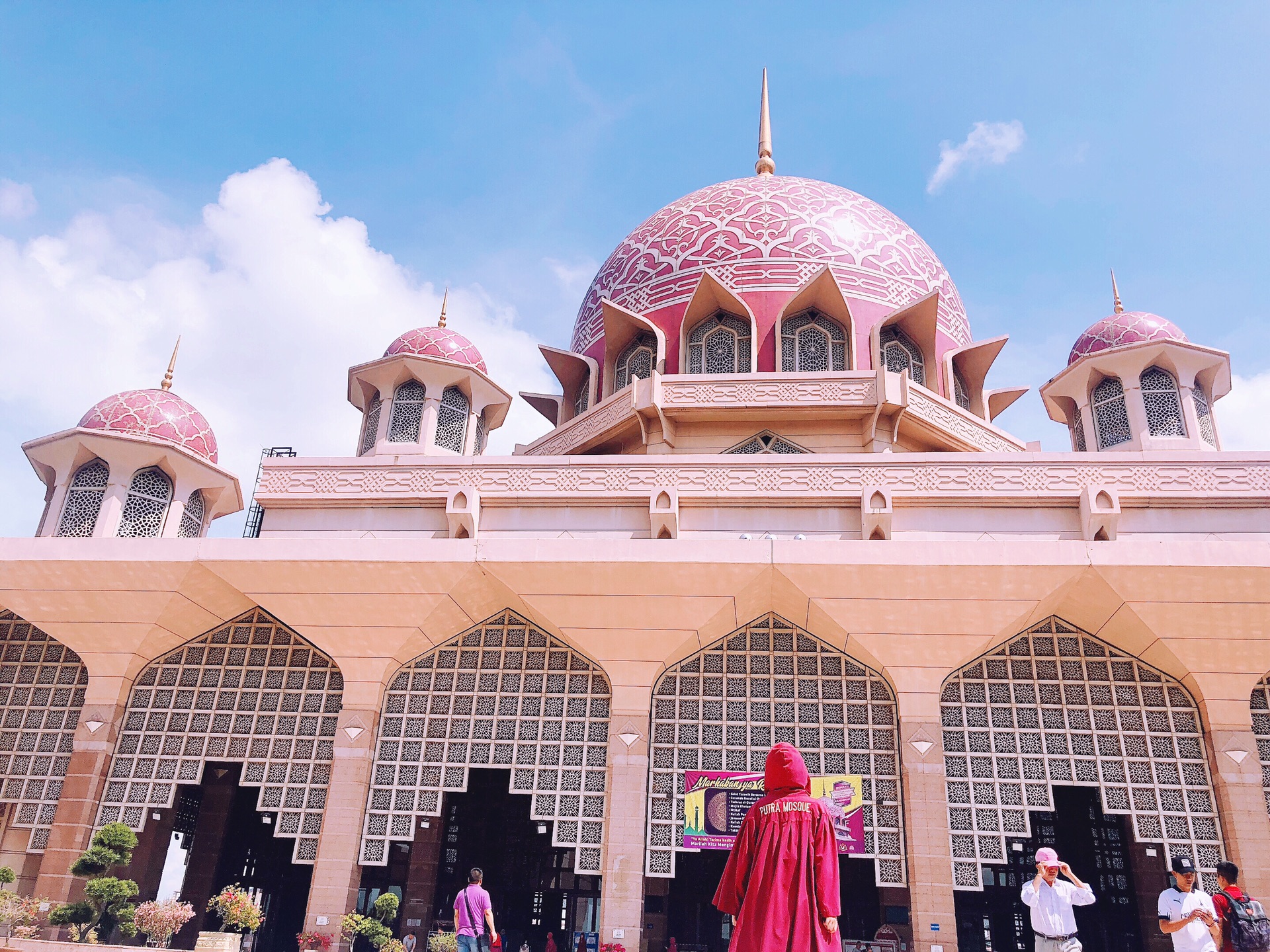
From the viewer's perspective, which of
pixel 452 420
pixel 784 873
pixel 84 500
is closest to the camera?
pixel 784 873

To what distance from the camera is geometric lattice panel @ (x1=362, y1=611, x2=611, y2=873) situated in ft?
36.5

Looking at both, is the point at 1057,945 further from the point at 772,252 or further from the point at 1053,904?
the point at 772,252

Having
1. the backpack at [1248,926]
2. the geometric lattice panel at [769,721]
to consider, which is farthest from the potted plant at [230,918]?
the backpack at [1248,926]

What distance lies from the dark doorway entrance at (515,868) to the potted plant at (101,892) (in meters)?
3.74

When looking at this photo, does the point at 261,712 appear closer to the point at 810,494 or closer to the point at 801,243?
the point at 810,494

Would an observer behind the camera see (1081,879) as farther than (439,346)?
No

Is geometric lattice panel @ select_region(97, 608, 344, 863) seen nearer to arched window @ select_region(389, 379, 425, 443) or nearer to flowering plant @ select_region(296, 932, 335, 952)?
flowering plant @ select_region(296, 932, 335, 952)

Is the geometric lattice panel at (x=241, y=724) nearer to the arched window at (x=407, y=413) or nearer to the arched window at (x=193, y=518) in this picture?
the arched window at (x=193, y=518)

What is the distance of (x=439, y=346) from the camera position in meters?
15.2

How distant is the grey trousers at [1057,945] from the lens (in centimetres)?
602

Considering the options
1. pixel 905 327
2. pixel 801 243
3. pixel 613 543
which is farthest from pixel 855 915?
pixel 801 243

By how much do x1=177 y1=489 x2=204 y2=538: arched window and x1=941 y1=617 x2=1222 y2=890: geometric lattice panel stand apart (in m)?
10.3

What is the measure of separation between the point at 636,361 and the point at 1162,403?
321 inches

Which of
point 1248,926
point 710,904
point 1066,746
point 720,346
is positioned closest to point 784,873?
point 1248,926
